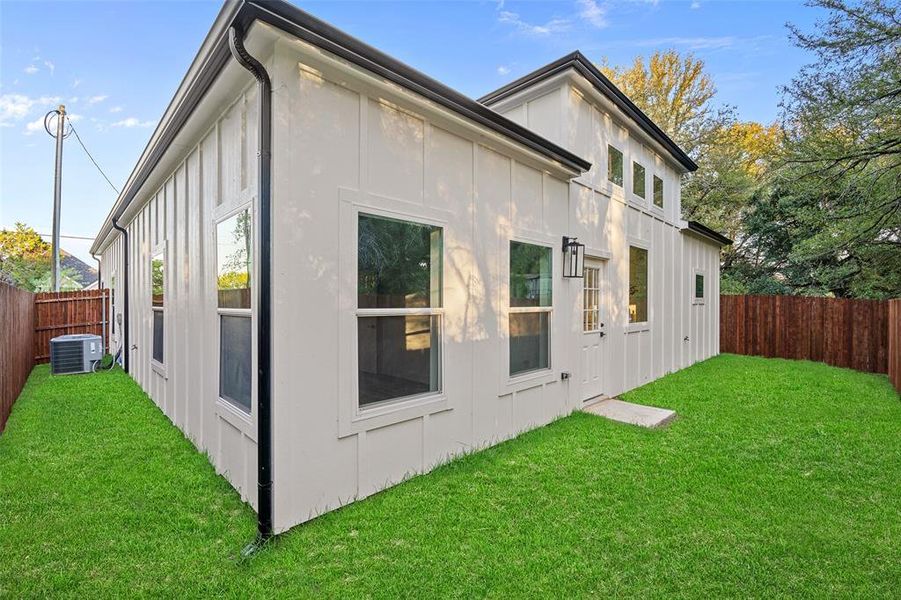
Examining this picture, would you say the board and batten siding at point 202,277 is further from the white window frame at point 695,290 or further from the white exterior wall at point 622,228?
the white window frame at point 695,290

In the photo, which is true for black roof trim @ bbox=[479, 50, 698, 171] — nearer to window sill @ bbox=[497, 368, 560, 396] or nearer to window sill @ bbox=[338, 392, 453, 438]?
window sill @ bbox=[497, 368, 560, 396]

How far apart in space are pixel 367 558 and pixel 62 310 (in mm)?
11762

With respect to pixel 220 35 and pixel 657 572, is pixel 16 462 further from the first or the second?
pixel 657 572

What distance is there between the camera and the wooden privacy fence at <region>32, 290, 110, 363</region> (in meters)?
9.64

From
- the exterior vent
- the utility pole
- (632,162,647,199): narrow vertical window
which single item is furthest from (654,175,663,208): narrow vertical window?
the utility pole

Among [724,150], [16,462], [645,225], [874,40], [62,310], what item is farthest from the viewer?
[724,150]

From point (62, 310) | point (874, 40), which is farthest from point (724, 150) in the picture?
point (62, 310)

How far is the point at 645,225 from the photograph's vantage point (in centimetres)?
803

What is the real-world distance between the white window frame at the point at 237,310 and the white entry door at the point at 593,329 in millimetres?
4566

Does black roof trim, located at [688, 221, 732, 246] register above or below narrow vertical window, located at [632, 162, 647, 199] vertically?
below

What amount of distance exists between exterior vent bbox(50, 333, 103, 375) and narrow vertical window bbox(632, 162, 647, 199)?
10813 millimetres

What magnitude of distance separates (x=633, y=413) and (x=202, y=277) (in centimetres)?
537

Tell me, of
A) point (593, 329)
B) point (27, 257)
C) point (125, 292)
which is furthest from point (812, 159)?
point (27, 257)

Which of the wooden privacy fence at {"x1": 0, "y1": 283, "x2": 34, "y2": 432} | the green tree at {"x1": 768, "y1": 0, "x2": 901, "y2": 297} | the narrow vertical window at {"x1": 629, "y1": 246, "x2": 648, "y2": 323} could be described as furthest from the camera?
the narrow vertical window at {"x1": 629, "y1": 246, "x2": 648, "y2": 323}
